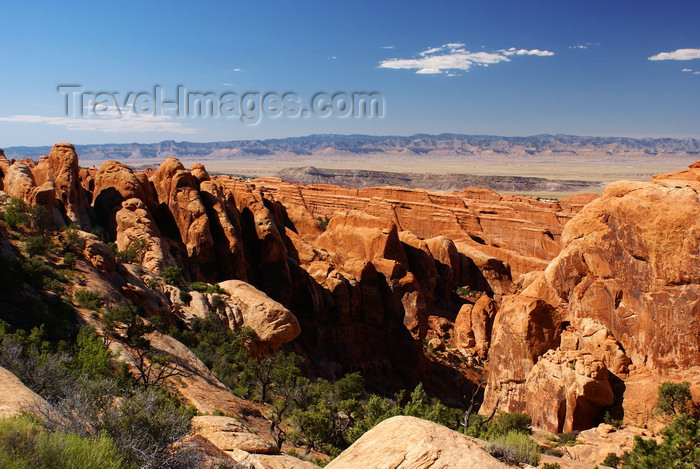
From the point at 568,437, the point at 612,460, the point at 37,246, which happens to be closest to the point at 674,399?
the point at 568,437

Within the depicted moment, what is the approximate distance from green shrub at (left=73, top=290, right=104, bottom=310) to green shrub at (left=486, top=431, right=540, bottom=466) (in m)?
16.9

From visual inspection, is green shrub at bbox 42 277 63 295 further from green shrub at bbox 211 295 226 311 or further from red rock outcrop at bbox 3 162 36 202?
red rock outcrop at bbox 3 162 36 202

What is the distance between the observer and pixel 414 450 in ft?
28.3

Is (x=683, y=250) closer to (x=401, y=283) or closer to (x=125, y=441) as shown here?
(x=125, y=441)

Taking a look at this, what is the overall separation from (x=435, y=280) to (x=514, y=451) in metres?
37.7

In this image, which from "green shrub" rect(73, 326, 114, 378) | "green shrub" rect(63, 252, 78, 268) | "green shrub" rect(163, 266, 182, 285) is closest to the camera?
"green shrub" rect(73, 326, 114, 378)

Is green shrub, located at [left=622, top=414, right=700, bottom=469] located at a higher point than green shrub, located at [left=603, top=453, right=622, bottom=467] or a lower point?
higher

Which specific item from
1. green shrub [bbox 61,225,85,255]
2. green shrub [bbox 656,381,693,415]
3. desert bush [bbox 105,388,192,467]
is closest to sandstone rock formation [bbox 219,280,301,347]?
green shrub [bbox 61,225,85,255]

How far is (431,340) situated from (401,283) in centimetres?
669

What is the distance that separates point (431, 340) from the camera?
136 ft

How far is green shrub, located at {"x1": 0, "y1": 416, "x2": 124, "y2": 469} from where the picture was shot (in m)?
6.85

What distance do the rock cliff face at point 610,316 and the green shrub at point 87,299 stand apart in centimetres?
1663

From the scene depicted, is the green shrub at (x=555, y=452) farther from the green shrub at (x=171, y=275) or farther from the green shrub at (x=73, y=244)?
the green shrub at (x=73, y=244)

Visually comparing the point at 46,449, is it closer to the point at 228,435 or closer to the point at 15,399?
the point at 15,399
